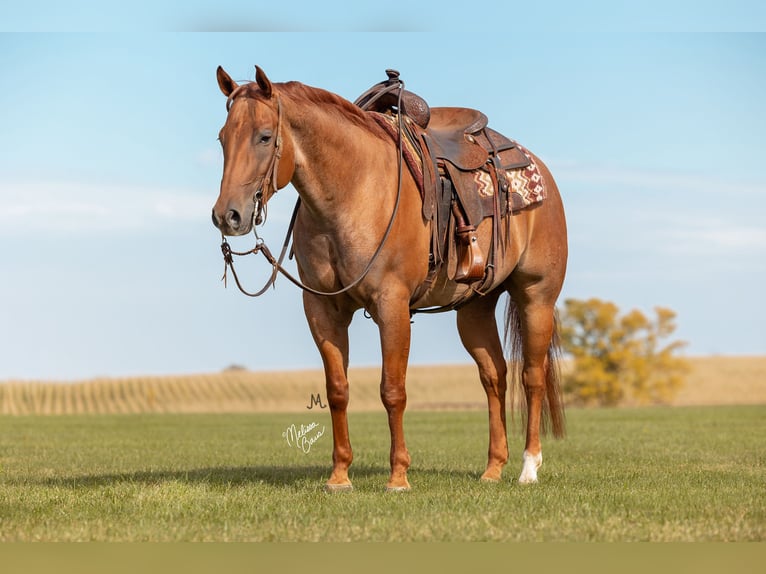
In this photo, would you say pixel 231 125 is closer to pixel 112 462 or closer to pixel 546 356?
pixel 546 356

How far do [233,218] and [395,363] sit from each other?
5.92 ft

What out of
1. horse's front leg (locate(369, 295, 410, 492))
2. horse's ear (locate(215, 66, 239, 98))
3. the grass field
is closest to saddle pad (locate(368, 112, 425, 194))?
horse's front leg (locate(369, 295, 410, 492))

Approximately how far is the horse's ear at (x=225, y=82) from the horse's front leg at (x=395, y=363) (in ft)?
6.57

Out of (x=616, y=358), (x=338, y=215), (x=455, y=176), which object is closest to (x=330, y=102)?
(x=338, y=215)

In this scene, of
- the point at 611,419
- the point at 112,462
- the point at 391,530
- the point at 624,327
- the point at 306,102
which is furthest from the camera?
the point at 624,327

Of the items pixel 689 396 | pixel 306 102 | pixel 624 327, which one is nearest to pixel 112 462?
pixel 306 102

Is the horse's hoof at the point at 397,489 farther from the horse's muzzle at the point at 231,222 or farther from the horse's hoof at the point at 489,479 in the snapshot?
the horse's muzzle at the point at 231,222

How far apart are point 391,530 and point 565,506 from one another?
1738 millimetres

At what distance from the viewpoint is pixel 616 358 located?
51.5m

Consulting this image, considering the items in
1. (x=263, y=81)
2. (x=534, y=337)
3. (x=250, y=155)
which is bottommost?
(x=534, y=337)

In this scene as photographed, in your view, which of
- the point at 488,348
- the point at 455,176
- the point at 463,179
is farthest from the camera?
the point at 488,348

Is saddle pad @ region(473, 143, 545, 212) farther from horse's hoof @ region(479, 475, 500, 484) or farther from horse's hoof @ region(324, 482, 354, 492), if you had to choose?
horse's hoof @ region(324, 482, 354, 492)

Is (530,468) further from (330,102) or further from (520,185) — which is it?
(330,102)

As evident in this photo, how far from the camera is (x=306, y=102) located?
7668 millimetres
